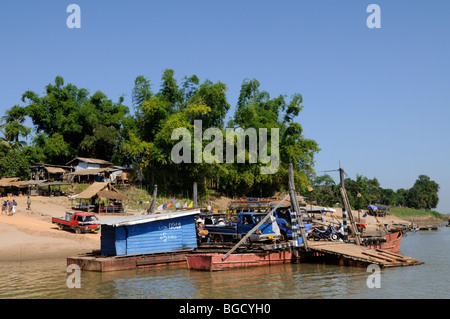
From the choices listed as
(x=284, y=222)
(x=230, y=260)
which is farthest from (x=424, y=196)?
(x=230, y=260)

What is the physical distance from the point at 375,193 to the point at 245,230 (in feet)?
327

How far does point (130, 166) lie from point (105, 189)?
75.4 feet

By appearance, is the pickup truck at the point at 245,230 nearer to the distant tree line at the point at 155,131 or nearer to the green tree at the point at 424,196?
the distant tree line at the point at 155,131

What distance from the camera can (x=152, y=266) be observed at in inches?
849

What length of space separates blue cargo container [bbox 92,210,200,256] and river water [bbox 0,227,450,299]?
128 centimetres

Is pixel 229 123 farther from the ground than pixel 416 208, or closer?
farther from the ground

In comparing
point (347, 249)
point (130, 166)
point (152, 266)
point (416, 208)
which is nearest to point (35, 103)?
point (130, 166)

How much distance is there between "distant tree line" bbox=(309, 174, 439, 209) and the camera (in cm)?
9331

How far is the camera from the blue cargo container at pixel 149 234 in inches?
840

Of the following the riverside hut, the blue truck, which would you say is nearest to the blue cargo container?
the blue truck

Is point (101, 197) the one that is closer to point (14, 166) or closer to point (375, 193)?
point (14, 166)

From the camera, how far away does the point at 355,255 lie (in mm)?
21594

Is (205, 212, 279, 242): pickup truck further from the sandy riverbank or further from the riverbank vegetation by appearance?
the riverbank vegetation

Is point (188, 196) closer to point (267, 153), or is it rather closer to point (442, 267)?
point (267, 153)
